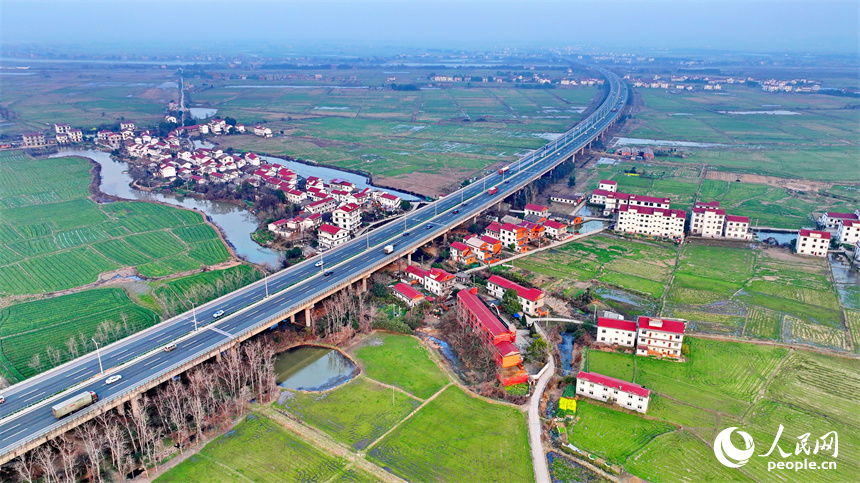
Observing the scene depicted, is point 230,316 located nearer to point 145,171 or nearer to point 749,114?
point 145,171

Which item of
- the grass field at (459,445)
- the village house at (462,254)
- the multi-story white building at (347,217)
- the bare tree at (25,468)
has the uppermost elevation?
the multi-story white building at (347,217)

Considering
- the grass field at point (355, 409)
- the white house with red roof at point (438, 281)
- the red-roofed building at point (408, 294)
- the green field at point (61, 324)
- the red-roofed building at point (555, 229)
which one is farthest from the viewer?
the red-roofed building at point (555, 229)

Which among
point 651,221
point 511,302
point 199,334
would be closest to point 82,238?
point 199,334

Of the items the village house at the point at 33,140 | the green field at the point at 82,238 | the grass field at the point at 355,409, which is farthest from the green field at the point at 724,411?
the village house at the point at 33,140

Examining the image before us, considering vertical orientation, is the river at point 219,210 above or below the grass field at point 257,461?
above

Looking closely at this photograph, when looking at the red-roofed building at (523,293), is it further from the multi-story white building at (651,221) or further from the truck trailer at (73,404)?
the truck trailer at (73,404)

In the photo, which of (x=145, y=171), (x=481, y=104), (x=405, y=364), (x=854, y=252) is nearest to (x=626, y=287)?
(x=405, y=364)

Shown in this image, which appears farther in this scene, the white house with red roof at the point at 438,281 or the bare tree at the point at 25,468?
the white house with red roof at the point at 438,281
